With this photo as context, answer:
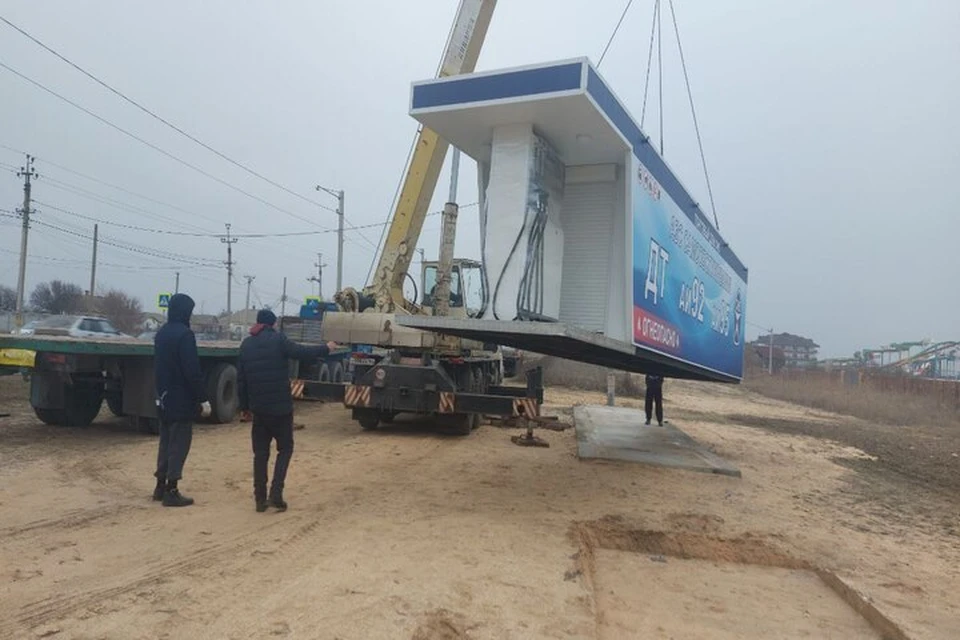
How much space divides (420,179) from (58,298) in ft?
207

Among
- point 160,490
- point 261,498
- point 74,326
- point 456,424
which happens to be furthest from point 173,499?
point 74,326

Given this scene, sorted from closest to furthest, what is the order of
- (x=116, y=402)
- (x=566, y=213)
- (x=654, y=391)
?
(x=566, y=213), (x=116, y=402), (x=654, y=391)

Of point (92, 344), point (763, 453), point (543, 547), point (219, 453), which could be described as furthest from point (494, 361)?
point (543, 547)

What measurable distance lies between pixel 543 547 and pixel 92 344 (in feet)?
21.3

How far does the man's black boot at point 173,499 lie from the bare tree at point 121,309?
61374 millimetres

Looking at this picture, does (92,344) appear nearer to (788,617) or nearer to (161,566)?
(161,566)

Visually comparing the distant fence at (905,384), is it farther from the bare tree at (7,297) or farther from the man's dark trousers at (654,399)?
the bare tree at (7,297)

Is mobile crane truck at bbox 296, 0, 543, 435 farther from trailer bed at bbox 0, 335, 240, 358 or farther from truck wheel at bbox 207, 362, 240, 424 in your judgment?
trailer bed at bbox 0, 335, 240, 358

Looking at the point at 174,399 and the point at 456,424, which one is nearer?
the point at 174,399

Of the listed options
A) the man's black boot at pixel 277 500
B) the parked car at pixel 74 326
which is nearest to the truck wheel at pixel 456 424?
the man's black boot at pixel 277 500

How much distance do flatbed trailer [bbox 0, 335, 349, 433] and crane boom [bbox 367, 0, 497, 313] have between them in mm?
3056

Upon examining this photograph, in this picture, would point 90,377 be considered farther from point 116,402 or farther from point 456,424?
point 456,424

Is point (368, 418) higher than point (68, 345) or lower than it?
lower

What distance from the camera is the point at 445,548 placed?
495 centimetres
